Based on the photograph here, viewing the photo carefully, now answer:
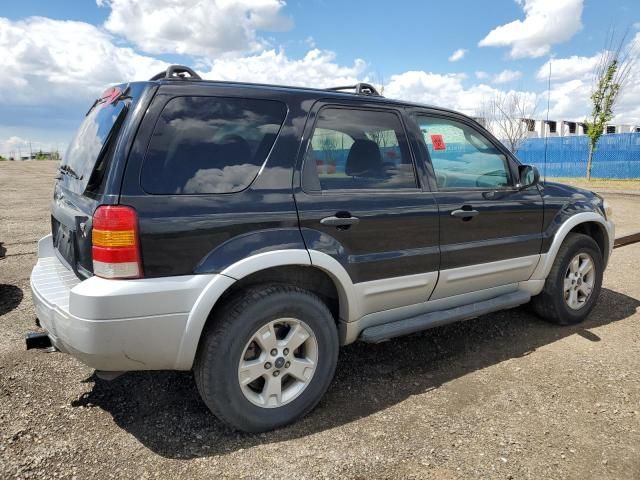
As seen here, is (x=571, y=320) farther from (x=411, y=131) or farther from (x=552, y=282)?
(x=411, y=131)

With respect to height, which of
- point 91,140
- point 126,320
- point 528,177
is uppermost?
point 91,140

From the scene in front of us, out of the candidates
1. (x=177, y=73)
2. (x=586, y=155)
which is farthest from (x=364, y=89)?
(x=586, y=155)

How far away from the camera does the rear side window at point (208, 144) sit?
2.41 metres

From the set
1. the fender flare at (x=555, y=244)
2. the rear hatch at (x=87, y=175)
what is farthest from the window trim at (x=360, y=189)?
the fender flare at (x=555, y=244)

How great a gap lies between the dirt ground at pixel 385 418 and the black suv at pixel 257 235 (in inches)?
11.6

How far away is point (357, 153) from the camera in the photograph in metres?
3.16

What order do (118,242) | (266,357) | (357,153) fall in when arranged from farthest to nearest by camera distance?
(357,153)
(266,357)
(118,242)

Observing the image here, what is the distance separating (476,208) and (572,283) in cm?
151

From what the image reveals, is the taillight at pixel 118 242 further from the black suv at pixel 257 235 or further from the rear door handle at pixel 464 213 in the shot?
the rear door handle at pixel 464 213

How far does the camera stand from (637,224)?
9984 millimetres

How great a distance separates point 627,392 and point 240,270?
2646 millimetres

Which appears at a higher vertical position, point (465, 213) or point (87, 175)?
point (87, 175)

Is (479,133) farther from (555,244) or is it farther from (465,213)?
(555,244)

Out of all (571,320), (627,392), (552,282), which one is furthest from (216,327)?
(571,320)
